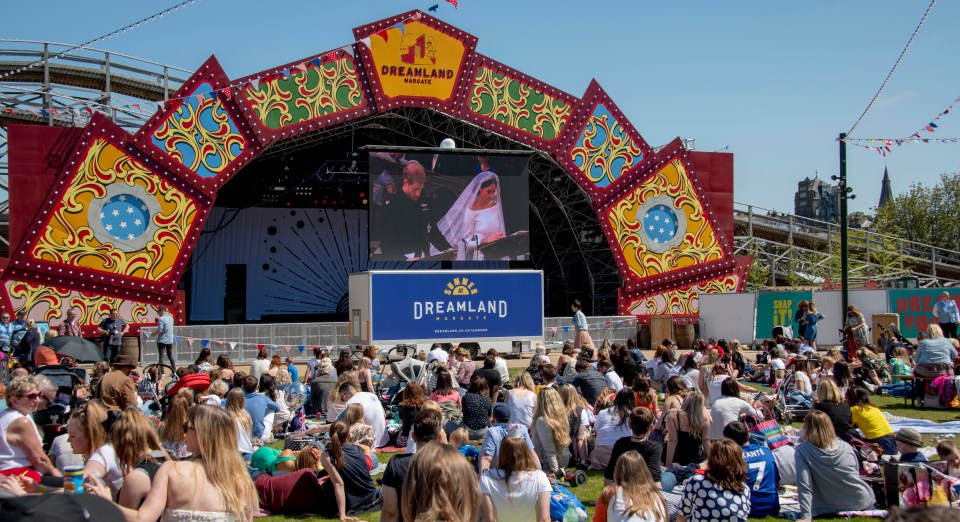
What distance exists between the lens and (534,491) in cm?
592

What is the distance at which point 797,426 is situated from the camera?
12.0 metres

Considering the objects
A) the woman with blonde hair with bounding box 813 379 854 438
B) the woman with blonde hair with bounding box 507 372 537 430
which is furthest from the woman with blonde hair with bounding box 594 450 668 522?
the woman with blonde hair with bounding box 507 372 537 430

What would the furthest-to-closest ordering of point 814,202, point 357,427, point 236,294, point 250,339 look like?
point 814,202
point 236,294
point 250,339
point 357,427

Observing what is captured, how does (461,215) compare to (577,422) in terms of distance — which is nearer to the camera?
(577,422)

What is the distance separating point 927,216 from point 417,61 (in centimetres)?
3519

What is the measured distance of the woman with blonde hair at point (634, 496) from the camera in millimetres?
5645

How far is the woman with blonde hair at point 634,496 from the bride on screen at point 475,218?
60.8ft

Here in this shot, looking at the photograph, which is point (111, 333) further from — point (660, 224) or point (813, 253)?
point (813, 253)

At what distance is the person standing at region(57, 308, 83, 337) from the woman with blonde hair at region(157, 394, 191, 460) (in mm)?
11890

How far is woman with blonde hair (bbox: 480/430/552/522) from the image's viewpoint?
586 centimetres

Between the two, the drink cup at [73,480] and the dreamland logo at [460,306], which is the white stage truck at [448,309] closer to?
the dreamland logo at [460,306]

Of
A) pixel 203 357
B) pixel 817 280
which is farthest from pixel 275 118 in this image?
pixel 817 280

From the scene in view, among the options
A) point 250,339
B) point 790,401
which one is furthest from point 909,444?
point 250,339

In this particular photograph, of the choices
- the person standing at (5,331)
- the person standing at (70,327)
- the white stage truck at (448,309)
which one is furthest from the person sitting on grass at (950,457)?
the person standing at (70,327)
